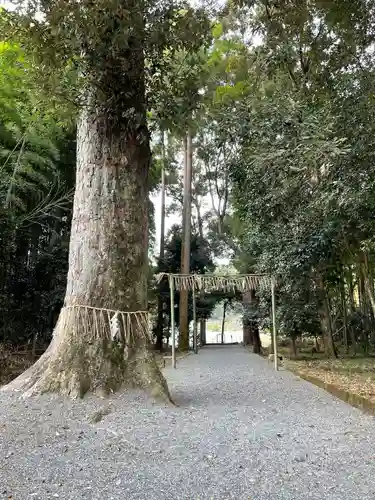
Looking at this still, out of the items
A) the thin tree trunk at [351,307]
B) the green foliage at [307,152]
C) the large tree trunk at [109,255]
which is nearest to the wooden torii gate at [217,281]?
the green foliage at [307,152]

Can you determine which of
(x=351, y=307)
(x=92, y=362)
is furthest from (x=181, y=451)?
(x=351, y=307)

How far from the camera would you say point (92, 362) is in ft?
10.1

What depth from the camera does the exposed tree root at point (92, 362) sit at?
292 cm

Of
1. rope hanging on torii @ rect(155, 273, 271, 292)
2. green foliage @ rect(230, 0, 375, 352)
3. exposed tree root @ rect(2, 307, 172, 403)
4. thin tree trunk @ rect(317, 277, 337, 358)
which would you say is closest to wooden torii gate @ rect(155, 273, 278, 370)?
rope hanging on torii @ rect(155, 273, 271, 292)

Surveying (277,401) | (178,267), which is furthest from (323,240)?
(178,267)

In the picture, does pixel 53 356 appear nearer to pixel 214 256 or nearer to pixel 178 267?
pixel 178 267

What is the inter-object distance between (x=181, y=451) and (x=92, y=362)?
1.21 meters

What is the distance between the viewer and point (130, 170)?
3.52m

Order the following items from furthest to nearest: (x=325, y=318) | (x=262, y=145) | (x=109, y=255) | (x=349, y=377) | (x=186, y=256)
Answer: (x=186, y=256), (x=325, y=318), (x=349, y=377), (x=262, y=145), (x=109, y=255)

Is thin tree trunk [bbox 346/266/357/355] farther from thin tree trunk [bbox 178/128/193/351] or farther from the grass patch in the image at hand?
thin tree trunk [bbox 178/128/193/351]

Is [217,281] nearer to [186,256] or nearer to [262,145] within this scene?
[262,145]

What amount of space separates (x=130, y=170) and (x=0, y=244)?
15.0 feet

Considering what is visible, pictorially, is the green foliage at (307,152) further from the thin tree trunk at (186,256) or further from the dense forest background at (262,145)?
the thin tree trunk at (186,256)

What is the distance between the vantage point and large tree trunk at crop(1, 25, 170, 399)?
3.09m
